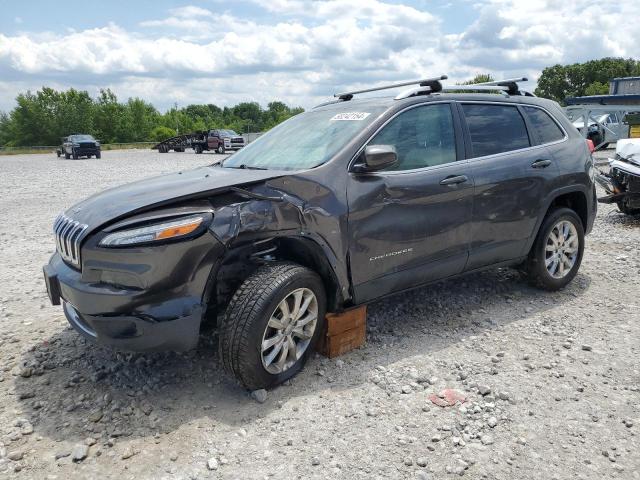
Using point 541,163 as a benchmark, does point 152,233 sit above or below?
below

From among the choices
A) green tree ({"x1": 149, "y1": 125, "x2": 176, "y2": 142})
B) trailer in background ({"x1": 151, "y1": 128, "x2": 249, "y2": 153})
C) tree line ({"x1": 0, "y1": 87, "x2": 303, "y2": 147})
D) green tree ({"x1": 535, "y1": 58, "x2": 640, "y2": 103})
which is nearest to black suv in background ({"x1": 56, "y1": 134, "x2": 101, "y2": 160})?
trailer in background ({"x1": 151, "y1": 128, "x2": 249, "y2": 153})

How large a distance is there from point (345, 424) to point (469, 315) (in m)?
1.98

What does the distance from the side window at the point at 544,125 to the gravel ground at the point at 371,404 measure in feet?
5.03

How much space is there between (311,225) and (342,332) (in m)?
0.86

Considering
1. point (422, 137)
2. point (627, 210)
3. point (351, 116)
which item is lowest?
point (627, 210)

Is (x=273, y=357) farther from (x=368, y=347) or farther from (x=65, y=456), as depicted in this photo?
(x=65, y=456)

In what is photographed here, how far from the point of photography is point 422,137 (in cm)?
404

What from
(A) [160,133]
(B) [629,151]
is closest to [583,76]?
(A) [160,133]

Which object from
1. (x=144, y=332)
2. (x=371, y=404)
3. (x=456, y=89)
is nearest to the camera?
(x=144, y=332)

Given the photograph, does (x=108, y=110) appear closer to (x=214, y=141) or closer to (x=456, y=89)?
(x=214, y=141)

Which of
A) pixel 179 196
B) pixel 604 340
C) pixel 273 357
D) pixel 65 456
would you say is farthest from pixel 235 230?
pixel 604 340

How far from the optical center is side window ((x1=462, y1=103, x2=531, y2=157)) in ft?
14.2

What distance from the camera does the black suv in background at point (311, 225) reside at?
9.72 ft

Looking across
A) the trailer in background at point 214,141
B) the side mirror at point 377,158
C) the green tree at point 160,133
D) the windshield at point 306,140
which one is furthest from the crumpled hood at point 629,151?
the green tree at point 160,133
